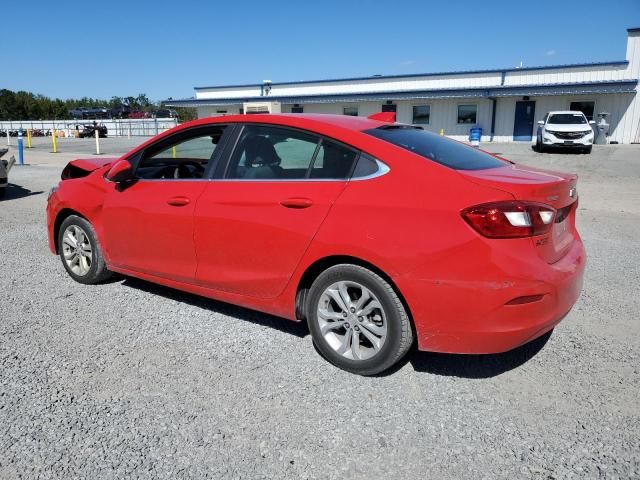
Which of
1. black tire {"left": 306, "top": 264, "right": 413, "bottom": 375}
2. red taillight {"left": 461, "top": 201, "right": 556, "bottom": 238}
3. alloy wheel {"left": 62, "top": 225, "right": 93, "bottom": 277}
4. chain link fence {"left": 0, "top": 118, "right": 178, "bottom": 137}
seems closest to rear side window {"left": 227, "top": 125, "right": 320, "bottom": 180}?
black tire {"left": 306, "top": 264, "right": 413, "bottom": 375}

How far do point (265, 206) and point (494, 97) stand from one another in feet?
109

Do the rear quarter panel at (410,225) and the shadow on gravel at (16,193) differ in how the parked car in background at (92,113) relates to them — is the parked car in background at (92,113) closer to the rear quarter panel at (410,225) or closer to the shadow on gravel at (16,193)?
the shadow on gravel at (16,193)

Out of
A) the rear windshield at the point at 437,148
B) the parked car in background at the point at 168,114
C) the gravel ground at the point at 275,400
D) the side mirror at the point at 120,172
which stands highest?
the parked car in background at the point at 168,114

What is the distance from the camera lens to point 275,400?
307 cm

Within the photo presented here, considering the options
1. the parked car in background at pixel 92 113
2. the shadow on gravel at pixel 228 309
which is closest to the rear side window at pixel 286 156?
the shadow on gravel at pixel 228 309

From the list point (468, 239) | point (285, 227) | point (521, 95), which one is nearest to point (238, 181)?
point (285, 227)

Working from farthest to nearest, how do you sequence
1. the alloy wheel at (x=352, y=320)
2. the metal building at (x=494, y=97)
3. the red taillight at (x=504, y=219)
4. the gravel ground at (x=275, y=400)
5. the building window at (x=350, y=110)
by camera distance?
the building window at (x=350, y=110)
the metal building at (x=494, y=97)
the alloy wheel at (x=352, y=320)
the red taillight at (x=504, y=219)
the gravel ground at (x=275, y=400)

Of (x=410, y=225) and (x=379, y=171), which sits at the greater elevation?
(x=379, y=171)

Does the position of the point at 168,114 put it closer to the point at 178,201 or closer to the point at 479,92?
the point at 479,92

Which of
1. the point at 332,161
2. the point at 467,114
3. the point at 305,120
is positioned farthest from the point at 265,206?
the point at 467,114

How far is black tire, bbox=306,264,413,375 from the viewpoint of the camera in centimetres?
309

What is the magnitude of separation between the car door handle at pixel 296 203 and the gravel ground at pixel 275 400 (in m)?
1.02

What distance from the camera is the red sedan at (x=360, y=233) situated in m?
2.88

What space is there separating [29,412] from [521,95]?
34678 millimetres
